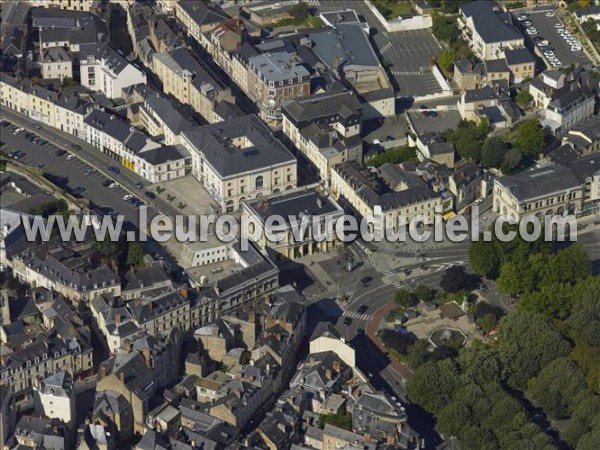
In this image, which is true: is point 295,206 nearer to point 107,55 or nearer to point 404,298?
point 404,298

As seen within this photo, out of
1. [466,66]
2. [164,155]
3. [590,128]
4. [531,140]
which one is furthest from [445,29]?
[164,155]

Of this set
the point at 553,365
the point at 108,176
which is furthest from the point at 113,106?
the point at 553,365

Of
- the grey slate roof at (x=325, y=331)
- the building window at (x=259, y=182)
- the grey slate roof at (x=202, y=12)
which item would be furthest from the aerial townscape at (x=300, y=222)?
the grey slate roof at (x=325, y=331)

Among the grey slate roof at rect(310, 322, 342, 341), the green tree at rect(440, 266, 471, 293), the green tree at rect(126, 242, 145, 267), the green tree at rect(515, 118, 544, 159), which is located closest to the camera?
the grey slate roof at rect(310, 322, 342, 341)

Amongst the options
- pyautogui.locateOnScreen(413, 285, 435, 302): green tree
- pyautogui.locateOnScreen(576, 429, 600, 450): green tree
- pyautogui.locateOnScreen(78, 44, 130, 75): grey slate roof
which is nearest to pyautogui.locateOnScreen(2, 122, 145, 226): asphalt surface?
pyautogui.locateOnScreen(78, 44, 130, 75): grey slate roof

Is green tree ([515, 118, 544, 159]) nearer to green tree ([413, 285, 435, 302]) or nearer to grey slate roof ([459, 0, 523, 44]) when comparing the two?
grey slate roof ([459, 0, 523, 44])

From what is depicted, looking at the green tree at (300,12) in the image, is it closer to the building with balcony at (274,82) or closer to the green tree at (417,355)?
the building with balcony at (274,82)
